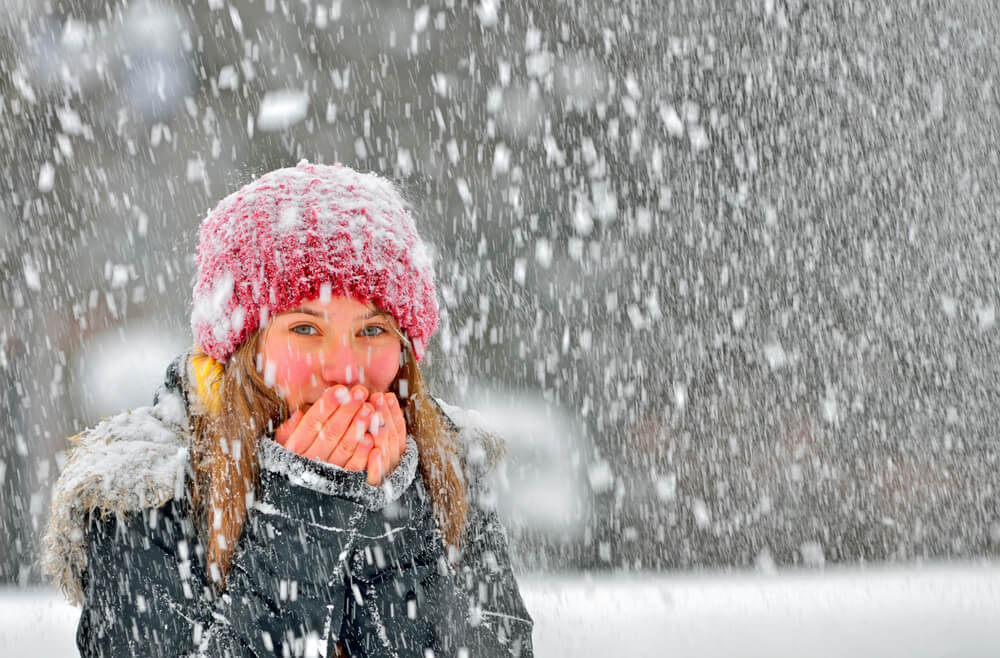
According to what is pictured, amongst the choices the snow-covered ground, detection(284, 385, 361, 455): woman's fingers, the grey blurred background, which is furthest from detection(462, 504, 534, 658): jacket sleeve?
the grey blurred background

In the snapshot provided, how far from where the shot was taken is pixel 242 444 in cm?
111

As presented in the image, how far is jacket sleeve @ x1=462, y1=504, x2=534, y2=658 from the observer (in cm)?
131

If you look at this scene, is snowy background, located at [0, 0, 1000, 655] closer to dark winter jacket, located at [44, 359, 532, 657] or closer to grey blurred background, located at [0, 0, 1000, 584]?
grey blurred background, located at [0, 0, 1000, 584]

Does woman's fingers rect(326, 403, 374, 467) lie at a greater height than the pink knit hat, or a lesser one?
lesser

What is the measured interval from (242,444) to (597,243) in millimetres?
2873

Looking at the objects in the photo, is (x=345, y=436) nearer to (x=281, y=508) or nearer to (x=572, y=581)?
(x=281, y=508)

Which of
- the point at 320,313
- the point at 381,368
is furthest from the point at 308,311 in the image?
the point at 381,368

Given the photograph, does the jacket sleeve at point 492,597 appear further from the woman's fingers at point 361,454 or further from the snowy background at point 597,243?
the snowy background at point 597,243

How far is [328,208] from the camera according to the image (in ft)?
4.27

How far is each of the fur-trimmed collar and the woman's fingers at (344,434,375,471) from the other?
1 cm

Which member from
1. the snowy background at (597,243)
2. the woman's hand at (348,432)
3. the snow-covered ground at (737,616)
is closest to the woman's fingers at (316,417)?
the woman's hand at (348,432)

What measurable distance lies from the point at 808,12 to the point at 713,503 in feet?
8.93

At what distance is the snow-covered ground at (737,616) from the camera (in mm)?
2693

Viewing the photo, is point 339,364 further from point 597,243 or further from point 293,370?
point 597,243
